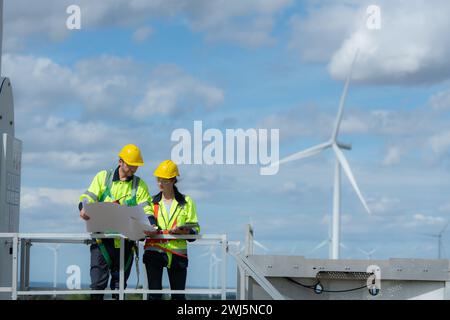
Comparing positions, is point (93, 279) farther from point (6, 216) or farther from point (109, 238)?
point (6, 216)

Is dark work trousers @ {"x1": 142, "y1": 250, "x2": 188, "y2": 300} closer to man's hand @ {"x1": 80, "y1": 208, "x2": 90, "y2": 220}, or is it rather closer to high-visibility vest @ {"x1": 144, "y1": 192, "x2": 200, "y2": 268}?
high-visibility vest @ {"x1": 144, "y1": 192, "x2": 200, "y2": 268}

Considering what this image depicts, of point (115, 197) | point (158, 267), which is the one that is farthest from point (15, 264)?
point (158, 267)

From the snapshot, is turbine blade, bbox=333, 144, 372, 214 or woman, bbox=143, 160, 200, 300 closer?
woman, bbox=143, 160, 200, 300

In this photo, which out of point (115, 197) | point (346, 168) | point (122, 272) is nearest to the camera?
point (122, 272)

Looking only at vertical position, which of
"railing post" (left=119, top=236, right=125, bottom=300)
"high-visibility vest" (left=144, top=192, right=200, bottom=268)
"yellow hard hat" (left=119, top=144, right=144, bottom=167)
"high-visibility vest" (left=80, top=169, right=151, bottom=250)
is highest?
"yellow hard hat" (left=119, top=144, right=144, bottom=167)

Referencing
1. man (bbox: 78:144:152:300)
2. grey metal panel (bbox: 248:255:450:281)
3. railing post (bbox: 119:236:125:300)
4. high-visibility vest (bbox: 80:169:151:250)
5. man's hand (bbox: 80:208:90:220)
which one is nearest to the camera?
man's hand (bbox: 80:208:90:220)

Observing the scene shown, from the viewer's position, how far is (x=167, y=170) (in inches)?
514

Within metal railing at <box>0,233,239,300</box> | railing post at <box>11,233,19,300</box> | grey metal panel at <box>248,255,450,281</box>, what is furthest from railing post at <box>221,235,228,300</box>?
grey metal panel at <box>248,255,450,281</box>

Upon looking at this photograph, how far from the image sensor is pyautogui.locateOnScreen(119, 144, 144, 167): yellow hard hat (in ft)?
42.6

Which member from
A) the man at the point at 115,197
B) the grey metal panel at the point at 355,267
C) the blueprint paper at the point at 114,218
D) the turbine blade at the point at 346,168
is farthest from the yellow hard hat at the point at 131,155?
the turbine blade at the point at 346,168

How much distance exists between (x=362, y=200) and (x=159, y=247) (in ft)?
83.0

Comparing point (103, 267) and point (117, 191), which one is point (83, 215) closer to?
point (117, 191)

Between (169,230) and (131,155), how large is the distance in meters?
1.11

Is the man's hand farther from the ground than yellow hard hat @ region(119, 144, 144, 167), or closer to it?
closer to it
